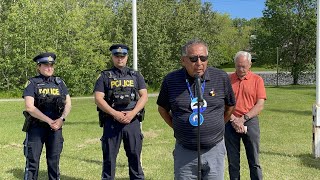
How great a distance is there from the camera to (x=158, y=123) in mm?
13461

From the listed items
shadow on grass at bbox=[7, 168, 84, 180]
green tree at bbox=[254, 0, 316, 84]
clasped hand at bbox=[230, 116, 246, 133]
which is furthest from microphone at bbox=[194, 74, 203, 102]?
green tree at bbox=[254, 0, 316, 84]

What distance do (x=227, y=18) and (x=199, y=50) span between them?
235ft

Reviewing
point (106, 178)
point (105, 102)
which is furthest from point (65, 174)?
point (105, 102)

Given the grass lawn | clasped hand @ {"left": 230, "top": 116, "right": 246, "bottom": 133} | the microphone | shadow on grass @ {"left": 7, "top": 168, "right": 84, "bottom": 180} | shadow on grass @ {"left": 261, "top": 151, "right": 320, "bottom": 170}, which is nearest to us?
the microphone

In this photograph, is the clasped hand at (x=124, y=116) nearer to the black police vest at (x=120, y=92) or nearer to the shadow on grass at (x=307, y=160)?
the black police vest at (x=120, y=92)

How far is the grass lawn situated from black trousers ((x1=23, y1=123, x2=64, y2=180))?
3.60ft

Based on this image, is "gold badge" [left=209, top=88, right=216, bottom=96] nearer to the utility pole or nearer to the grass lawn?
the grass lawn

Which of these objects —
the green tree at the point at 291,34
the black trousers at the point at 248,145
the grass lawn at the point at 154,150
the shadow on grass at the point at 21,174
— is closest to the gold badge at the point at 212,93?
the black trousers at the point at 248,145

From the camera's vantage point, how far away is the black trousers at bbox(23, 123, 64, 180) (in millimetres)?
5496

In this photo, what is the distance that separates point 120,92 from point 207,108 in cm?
220

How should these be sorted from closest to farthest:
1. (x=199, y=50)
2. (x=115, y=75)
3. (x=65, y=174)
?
(x=199, y=50) < (x=115, y=75) < (x=65, y=174)

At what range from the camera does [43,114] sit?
5457 mm

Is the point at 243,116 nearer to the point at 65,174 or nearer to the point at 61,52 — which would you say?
the point at 65,174

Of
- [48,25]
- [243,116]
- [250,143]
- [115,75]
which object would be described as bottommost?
[250,143]
